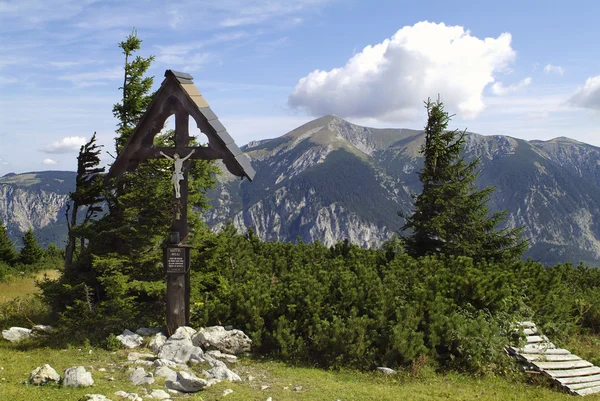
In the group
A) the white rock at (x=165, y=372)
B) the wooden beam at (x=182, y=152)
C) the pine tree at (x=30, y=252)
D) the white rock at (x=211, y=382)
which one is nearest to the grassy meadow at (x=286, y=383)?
the white rock at (x=211, y=382)

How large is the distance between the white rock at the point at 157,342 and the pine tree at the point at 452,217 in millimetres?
12154

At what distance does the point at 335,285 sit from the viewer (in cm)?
1298

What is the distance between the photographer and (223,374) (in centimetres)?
969

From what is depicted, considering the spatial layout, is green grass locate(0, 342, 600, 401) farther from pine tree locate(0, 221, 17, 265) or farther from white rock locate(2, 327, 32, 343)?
pine tree locate(0, 221, 17, 265)

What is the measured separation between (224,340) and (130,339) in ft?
7.95

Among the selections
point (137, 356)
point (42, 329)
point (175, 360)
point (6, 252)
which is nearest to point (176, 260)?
point (137, 356)

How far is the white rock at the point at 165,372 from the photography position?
9410 millimetres

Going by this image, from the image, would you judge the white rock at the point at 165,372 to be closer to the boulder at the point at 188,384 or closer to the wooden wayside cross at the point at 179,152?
the boulder at the point at 188,384

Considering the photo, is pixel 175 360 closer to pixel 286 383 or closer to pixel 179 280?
pixel 179 280

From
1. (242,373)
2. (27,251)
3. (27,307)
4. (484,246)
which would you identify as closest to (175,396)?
(242,373)

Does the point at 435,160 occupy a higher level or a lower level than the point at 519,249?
higher

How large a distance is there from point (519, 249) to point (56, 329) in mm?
16869

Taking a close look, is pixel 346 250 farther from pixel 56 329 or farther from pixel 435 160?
pixel 56 329

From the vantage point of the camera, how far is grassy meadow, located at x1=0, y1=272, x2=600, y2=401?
8555 mm
